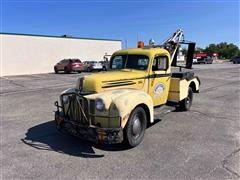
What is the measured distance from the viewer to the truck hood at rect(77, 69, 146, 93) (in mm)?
4625

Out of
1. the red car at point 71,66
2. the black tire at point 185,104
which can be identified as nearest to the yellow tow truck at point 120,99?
the black tire at point 185,104

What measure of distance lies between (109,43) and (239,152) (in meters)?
33.9

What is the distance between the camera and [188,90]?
764 centimetres

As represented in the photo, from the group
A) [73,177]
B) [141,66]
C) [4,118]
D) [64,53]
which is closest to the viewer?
[73,177]

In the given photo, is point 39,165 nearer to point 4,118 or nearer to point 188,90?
point 4,118

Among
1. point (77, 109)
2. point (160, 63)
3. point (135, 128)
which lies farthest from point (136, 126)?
point (160, 63)

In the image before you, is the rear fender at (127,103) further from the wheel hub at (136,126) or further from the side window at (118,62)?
the side window at (118,62)

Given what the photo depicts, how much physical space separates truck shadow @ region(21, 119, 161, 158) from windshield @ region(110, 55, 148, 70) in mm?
1698

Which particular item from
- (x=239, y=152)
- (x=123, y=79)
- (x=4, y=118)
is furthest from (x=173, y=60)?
(x=4, y=118)

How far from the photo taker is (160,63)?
5.99 metres

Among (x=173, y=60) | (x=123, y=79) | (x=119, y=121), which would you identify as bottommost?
(x=119, y=121)

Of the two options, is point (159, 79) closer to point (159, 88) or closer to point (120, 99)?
point (159, 88)

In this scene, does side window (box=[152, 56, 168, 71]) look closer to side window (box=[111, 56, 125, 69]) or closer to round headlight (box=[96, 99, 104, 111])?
side window (box=[111, 56, 125, 69])

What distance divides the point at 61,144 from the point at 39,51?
26.6 metres
